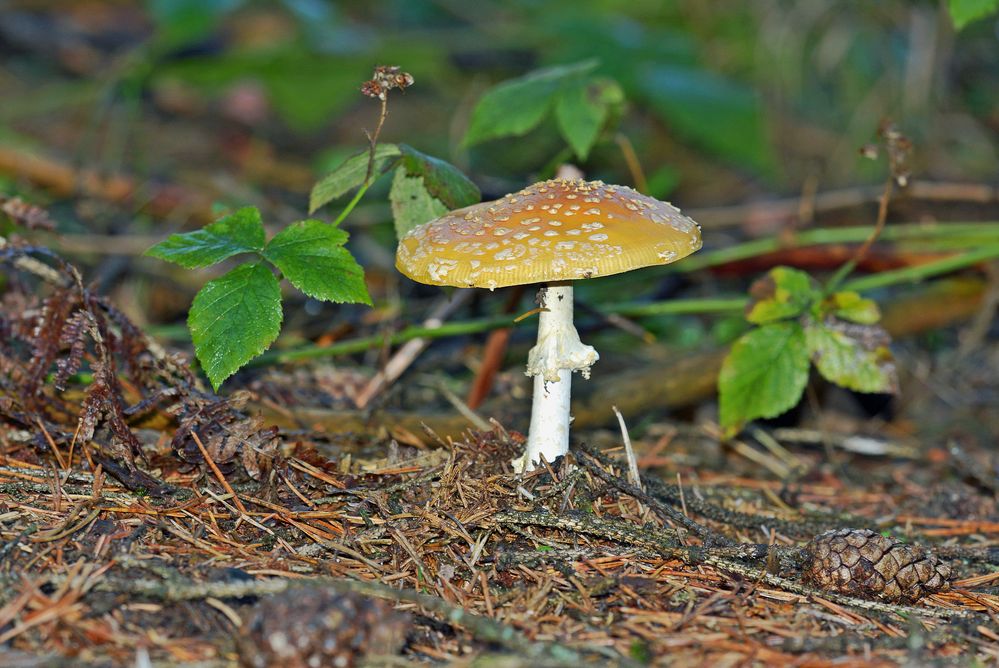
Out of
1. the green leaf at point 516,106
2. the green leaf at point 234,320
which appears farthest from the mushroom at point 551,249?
the green leaf at point 516,106

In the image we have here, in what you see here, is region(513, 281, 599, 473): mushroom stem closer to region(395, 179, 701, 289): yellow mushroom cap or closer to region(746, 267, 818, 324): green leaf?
region(395, 179, 701, 289): yellow mushroom cap

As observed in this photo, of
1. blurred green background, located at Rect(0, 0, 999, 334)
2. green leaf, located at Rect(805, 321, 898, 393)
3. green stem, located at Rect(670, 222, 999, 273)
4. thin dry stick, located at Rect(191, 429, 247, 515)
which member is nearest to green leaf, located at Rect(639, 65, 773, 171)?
blurred green background, located at Rect(0, 0, 999, 334)

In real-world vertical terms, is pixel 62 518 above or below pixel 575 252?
below

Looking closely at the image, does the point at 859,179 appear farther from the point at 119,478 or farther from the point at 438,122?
the point at 119,478

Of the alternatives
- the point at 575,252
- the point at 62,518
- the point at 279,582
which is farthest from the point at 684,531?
the point at 62,518

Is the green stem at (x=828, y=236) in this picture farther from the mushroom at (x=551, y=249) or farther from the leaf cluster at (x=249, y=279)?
the leaf cluster at (x=249, y=279)

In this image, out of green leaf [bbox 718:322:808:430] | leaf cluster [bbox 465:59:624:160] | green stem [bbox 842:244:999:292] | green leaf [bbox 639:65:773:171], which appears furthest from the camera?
green leaf [bbox 639:65:773:171]

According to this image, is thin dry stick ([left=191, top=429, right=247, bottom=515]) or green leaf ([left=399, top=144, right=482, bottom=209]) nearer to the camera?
thin dry stick ([left=191, top=429, right=247, bottom=515])
